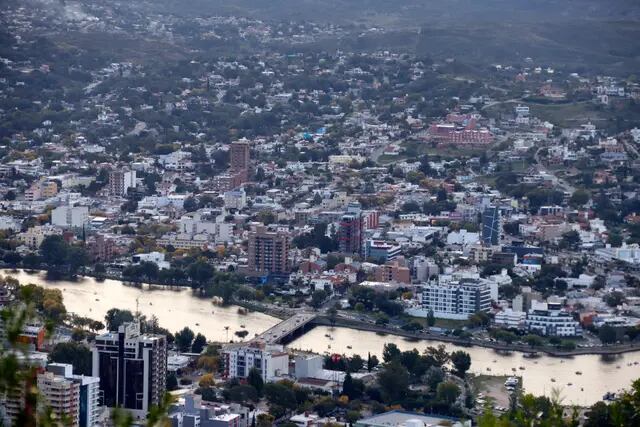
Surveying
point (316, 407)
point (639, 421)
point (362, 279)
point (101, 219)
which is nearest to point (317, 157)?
point (101, 219)

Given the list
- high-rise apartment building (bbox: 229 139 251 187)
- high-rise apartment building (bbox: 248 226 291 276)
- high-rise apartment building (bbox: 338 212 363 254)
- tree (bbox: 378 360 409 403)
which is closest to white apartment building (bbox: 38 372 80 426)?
tree (bbox: 378 360 409 403)

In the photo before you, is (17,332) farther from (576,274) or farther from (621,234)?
(621,234)

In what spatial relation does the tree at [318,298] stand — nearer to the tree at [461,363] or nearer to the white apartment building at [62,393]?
the tree at [461,363]

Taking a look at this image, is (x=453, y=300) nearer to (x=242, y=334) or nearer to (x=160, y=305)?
(x=242, y=334)

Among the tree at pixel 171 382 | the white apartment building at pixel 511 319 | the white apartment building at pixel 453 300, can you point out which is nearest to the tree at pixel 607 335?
the white apartment building at pixel 511 319

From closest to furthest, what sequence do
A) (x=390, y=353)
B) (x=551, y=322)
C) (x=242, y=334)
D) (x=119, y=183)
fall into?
1. (x=390, y=353)
2. (x=242, y=334)
3. (x=551, y=322)
4. (x=119, y=183)

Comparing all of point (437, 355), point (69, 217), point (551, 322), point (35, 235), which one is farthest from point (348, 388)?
point (69, 217)
